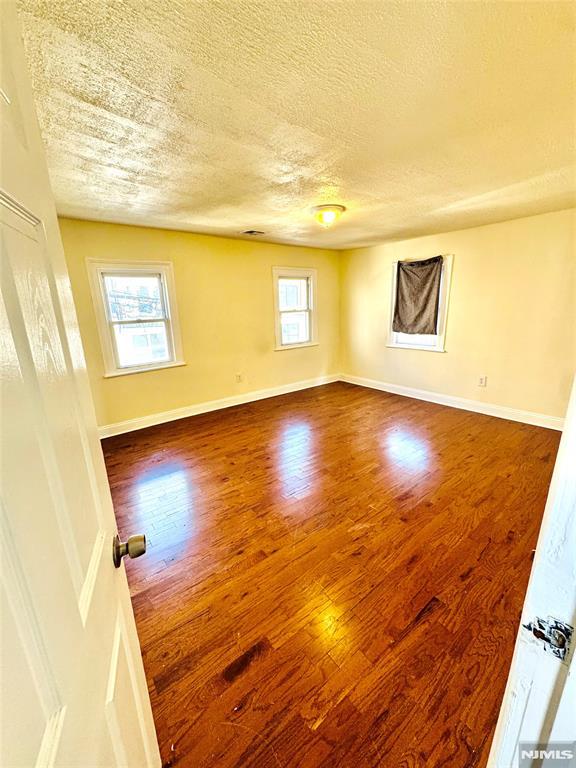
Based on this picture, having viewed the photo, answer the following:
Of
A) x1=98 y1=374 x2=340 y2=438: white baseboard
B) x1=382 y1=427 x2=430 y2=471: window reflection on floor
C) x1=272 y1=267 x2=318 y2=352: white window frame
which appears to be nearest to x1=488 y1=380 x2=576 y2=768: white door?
x1=382 y1=427 x2=430 y2=471: window reflection on floor

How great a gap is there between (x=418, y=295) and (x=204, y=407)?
3.40m

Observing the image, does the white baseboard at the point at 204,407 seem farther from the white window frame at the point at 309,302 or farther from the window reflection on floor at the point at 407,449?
the window reflection on floor at the point at 407,449

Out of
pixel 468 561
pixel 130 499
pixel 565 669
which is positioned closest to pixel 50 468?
pixel 565 669

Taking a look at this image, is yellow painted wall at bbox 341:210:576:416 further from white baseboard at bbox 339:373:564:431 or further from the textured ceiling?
the textured ceiling

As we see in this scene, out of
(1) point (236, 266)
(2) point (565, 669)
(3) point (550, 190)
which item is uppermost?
(3) point (550, 190)

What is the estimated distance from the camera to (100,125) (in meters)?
1.46

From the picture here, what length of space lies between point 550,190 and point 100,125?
314cm

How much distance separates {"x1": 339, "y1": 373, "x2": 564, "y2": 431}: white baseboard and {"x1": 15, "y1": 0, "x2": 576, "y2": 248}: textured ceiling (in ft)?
7.68

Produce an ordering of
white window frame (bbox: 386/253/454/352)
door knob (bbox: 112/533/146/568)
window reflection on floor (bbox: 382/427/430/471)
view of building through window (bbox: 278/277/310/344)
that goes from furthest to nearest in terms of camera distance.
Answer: view of building through window (bbox: 278/277/310/344), white window frame (bbox: 386/253/454/352), window reflection on floor (bbox: 382/427/430/471), door knob (bbox: 112/533/146/568)

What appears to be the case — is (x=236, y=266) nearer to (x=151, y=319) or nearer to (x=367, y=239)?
(x=151, y=319)

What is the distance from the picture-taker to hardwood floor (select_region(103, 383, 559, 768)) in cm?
112

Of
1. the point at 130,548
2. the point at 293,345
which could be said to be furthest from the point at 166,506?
the point at 293,345

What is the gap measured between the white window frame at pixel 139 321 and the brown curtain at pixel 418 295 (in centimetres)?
318

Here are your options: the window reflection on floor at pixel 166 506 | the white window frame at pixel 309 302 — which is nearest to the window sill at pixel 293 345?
the white window frame at pixel 309 302
